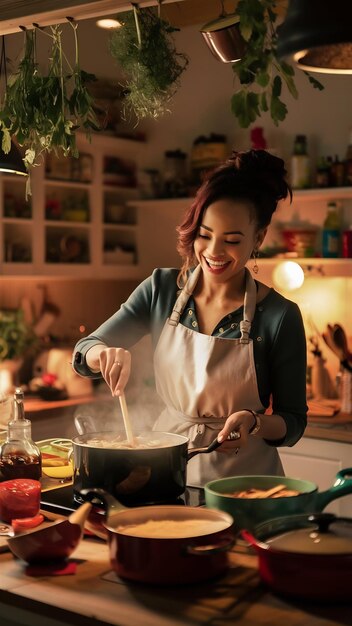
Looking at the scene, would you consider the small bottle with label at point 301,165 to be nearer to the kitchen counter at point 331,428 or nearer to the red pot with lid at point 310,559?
the kitchen counter at point 331,428

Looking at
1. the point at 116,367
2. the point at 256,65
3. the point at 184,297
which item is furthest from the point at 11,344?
the point at 256,65

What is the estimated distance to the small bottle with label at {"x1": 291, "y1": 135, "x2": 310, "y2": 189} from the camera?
4523 mm

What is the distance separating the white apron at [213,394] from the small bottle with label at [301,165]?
2.18 meters

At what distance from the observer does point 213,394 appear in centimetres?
241

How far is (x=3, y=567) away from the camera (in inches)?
58.0

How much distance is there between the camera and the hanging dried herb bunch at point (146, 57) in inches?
83.7

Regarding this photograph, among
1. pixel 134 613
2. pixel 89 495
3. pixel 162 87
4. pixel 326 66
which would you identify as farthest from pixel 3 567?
pixel 162 87

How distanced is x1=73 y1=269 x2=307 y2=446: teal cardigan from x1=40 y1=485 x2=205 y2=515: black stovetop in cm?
40

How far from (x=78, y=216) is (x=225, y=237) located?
2.92m

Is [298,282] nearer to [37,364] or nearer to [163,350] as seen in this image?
[37,364]

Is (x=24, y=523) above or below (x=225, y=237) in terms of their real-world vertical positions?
below

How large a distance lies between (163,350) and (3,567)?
1.14 m

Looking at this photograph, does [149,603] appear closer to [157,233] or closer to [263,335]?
[263,335]

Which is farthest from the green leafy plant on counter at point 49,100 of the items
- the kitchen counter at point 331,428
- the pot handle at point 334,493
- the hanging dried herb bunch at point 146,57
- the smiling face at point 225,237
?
the kitchen counter at point 331,428
